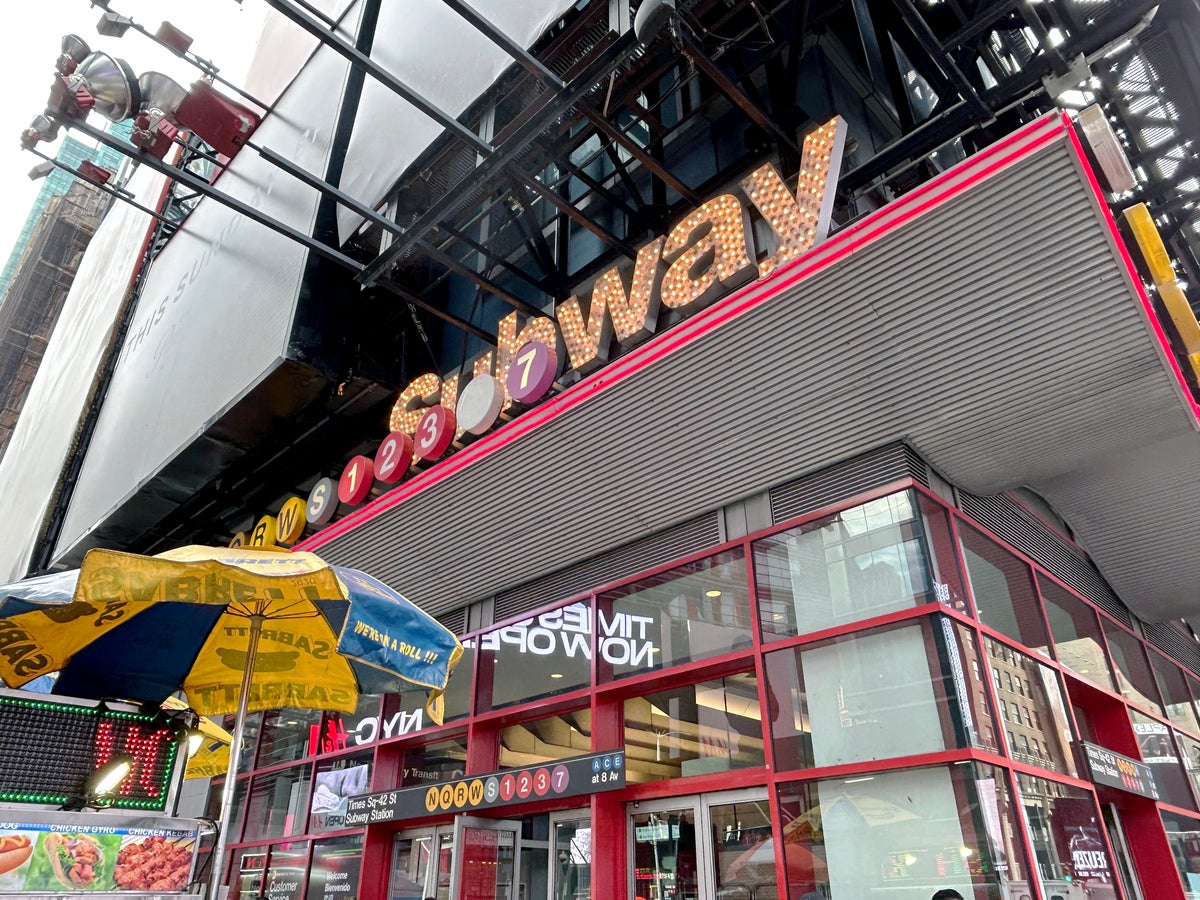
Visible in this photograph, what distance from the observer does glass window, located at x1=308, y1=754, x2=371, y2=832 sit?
33.4 ft

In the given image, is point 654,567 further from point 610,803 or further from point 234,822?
point 234,822

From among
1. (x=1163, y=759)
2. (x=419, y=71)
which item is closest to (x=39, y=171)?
(x=419, y=71)

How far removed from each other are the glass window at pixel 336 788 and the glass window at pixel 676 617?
429cm

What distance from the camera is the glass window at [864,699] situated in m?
5.76

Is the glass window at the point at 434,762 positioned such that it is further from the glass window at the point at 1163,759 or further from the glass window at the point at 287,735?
the glass window at the point at 1163,759

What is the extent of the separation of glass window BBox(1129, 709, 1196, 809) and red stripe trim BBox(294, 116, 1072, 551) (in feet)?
23.7

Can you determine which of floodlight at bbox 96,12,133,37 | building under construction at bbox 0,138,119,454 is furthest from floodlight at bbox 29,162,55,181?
building under construction at bbox 0,138,119,454

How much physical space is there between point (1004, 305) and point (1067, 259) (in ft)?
1.63

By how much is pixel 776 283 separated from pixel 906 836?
4.15 meters

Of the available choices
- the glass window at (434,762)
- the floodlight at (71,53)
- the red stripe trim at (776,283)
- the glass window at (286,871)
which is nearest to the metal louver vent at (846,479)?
the red stripe trim at (776,283)

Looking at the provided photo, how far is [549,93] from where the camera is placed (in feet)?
22.1

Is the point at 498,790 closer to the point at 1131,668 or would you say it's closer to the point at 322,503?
the point at 322,503

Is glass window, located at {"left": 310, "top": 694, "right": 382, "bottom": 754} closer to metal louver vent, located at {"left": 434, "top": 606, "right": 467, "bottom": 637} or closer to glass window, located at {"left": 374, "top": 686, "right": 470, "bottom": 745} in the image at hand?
glass window, located at {"left": 374, "top": 686, "right": 470, "bottom": 745}

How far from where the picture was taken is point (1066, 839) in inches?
247
